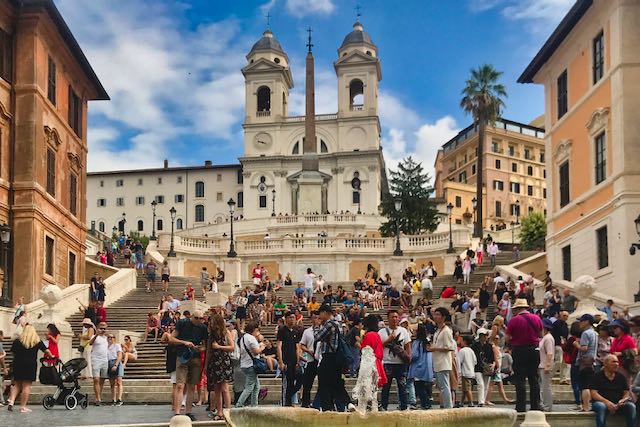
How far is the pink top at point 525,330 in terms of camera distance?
598 inches

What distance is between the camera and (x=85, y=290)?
32375mm

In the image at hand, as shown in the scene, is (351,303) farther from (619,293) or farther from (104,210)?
(104,210)

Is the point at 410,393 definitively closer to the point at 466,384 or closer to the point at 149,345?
the point at 466,384

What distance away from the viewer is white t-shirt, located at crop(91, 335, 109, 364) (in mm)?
19172

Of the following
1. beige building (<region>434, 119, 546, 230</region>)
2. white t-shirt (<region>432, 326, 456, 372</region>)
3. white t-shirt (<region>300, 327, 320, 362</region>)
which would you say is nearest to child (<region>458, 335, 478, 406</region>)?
white t-shirt (<region>432, 326, 456, 372</region>)

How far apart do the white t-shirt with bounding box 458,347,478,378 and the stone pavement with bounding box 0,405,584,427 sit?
5.28 feet

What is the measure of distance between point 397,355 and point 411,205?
207 feet

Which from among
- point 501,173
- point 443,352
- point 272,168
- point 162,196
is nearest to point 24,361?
point 443,352

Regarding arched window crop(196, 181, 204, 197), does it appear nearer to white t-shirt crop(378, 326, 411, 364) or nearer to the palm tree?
the palm tree

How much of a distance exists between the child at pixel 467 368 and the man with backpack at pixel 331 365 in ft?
12.8

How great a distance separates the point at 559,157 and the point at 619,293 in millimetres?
8533

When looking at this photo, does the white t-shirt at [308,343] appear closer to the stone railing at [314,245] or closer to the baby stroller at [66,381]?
the baby stroller at [66,381]

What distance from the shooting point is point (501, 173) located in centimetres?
11612

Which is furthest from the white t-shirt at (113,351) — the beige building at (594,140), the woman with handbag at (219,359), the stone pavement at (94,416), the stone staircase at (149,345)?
the beige building at (594,140)
